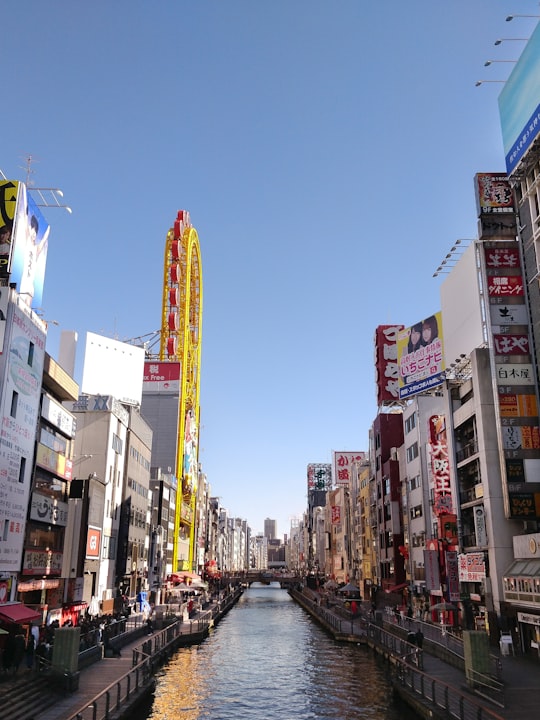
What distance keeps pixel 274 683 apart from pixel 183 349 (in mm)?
86571

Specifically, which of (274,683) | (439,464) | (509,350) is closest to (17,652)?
(274,683)

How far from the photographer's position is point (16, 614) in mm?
32594

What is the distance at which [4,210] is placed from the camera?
4216 centimetres

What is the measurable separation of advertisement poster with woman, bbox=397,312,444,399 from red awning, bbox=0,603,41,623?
47.9m

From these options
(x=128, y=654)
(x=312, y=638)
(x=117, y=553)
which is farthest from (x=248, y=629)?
(x=128, y=654)

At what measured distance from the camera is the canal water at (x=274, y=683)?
31797 mm

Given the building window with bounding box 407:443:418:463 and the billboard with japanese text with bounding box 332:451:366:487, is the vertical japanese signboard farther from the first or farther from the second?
the billboard with japanese text with bounding box 332:451:366:487

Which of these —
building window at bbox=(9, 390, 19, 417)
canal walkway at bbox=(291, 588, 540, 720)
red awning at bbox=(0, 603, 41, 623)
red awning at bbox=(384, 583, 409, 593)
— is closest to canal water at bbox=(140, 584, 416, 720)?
canal walkway at bbox=(291, 588, 540, 720)

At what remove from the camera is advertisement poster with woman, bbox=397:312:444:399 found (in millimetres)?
71438

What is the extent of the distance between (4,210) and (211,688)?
32.2 m

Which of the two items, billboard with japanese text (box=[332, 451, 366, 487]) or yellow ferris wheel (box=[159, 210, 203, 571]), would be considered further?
billboard with japanese text (box=[332, 451, 366, 487])

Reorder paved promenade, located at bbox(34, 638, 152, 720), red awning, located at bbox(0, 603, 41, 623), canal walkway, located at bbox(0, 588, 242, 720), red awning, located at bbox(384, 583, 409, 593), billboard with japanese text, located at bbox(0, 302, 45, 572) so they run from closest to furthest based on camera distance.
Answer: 1. canal walkway, located at bbox(0, 588, 242, 720)
2. paved promenade, located at bbox(34, 638, 152, 720)
3. red awning, located at bbox(0, 603, 41, 623)
4. billboard with japanese text, located at bbox(0, 302, 45, 572)
5. red awning, located at bbox(384, 583, 409, 593)

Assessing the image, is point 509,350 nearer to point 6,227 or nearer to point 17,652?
point 6,227

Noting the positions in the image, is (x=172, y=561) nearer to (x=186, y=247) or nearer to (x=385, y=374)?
(x=385, y=374)
